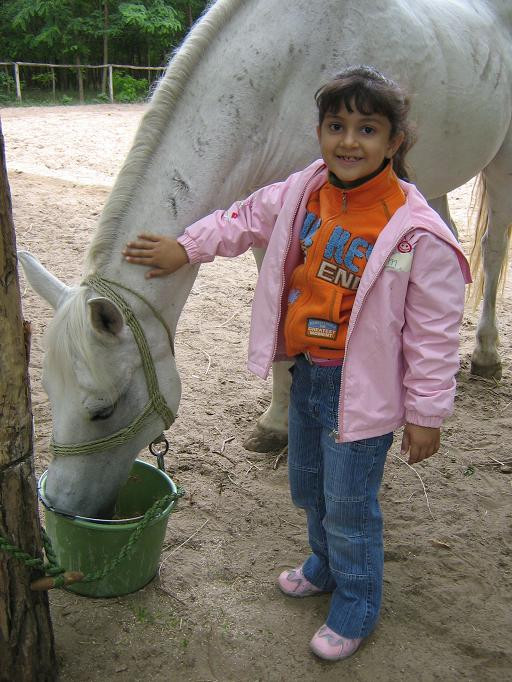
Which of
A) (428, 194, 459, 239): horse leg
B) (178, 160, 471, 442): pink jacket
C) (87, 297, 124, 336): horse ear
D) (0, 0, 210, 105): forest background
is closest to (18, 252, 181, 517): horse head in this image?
(87, 297, 124, 336): horse ear

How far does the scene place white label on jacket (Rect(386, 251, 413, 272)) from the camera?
5.17 feet

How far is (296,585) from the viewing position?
2.22 meters

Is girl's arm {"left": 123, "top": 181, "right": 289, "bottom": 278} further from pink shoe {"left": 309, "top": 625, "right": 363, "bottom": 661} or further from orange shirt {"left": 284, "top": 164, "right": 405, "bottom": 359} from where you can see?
pink shoe {"left": 309, "top": 625, "right": 363, "bottom": 661}

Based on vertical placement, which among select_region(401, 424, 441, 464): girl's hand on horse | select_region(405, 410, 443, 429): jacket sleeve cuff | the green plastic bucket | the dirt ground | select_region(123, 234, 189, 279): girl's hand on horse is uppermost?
select_region(123, 234, 189, 279): girl's hand on horse

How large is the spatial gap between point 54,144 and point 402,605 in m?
9.06

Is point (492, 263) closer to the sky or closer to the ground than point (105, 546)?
closer to the sky

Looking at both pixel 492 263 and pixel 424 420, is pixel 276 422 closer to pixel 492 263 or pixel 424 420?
pixel 424 420

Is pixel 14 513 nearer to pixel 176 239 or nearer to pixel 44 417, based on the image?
pixel 176 239

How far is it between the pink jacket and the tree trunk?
1.87 feet

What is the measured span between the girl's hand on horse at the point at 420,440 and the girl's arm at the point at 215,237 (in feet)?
2.26

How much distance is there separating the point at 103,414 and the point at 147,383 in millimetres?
163

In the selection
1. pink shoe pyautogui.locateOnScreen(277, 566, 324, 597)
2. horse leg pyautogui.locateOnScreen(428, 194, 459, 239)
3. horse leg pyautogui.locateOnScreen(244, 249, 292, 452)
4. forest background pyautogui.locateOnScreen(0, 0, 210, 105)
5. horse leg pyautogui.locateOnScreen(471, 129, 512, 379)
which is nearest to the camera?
pink shoe pyautogui.locateOnScreen(277, 566, 324, 597)

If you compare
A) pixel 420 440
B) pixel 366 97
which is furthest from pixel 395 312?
pixel 366 97

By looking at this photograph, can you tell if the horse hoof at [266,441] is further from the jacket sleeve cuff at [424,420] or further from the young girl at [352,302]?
the jacket sleeve cuff at [424,420]
